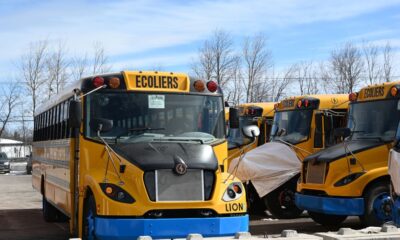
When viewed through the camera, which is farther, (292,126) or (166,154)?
(292,126)

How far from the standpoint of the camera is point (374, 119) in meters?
10.8

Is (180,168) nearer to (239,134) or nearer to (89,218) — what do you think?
(89,218)

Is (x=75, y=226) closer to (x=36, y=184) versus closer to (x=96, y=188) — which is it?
(x=96, y=188)

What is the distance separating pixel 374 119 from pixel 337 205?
6.17 ft

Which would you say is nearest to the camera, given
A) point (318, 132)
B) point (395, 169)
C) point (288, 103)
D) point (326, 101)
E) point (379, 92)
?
point (395, 169)

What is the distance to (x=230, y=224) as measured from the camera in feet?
23.1

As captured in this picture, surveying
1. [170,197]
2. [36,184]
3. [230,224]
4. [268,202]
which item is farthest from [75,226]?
[36,184]

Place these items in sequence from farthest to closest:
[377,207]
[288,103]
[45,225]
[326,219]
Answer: [288,103] → [45,225] → [326,219] → [377,207]

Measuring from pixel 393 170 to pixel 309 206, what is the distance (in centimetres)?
302

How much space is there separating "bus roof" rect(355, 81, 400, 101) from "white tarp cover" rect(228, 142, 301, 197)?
2193 mm

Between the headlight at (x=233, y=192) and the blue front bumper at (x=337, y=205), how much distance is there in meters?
3.27

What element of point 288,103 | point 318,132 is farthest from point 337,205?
point 288,103

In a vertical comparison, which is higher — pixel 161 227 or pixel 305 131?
pixel 305 131

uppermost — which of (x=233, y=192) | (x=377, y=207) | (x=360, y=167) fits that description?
(x=360, y=167)
